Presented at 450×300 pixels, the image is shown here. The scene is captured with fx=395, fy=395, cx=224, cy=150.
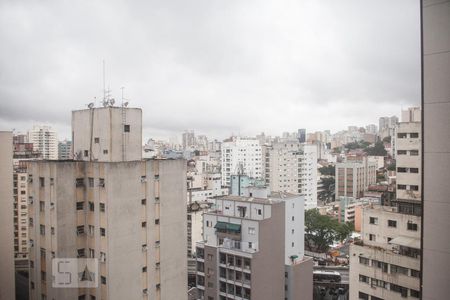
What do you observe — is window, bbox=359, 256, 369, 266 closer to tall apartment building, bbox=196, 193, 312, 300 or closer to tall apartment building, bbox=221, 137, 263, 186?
tall apartment building, bbox=196, 193, 312, 300

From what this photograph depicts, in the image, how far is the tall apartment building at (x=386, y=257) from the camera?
4.25 m

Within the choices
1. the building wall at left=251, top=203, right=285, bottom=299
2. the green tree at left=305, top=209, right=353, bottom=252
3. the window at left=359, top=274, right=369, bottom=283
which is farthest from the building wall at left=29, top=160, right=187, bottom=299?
the green tree at left=305, top=209, right=353, bottom=252

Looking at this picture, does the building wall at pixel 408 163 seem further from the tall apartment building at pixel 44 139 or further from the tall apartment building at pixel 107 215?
the tall apartment building at pixel 44 139

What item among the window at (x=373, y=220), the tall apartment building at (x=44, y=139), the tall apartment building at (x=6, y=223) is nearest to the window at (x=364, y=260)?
the window at (x=373, y=220)

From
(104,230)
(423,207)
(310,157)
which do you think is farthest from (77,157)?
(310,157)

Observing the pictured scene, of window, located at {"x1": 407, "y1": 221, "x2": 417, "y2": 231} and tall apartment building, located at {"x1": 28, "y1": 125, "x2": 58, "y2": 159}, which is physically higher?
tall apartment building, located at {"x1": 28, "y1": 125, "x2": 58, "y2": 159}

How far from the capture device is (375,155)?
20.4m

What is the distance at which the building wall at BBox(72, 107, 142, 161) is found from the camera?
3840 millimetres

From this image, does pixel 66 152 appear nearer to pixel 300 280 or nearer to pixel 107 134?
pixel 300 280

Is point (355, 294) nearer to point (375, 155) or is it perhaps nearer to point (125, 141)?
point (125, 141)

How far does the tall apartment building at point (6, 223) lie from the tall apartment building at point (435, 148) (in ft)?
10.1

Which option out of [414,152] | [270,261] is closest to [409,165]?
[414,152]

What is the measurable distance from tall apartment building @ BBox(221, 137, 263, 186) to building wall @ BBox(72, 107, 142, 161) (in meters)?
17.5

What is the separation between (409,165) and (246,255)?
3.39 meters
